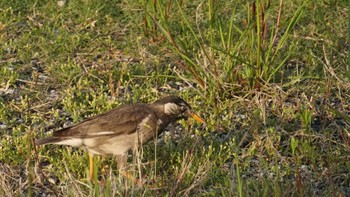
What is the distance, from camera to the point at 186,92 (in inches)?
305

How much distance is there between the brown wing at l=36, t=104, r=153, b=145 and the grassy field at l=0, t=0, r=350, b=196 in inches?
8.2

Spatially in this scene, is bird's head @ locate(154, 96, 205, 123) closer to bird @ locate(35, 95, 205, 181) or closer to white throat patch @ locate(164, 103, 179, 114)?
white throat patch @ locate(164, 103, 179, 114)

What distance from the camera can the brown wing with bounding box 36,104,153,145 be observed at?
639 centimetres

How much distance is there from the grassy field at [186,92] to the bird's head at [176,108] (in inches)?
7.3

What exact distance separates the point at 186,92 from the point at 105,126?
1.42 metres

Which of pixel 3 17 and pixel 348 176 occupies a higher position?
pixel 3 17

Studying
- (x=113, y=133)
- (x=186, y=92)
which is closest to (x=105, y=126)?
(x=113, y=133)

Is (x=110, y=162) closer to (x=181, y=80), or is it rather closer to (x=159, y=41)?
(x=181, y=80)

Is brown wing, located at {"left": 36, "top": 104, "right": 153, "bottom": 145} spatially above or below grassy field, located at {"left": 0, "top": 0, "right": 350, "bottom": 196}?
above

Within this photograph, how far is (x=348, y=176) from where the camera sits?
6355 mm

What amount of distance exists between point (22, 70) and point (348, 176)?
11.4 ft

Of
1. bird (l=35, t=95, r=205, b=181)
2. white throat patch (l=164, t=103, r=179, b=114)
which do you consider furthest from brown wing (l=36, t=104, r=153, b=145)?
white throat patch (l=164, t=103, r=179, b=114)

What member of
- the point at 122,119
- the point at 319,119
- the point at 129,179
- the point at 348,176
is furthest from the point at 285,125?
the point at 129,179

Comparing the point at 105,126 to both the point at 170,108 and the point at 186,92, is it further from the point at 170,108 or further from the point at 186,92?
the point at 186,92
